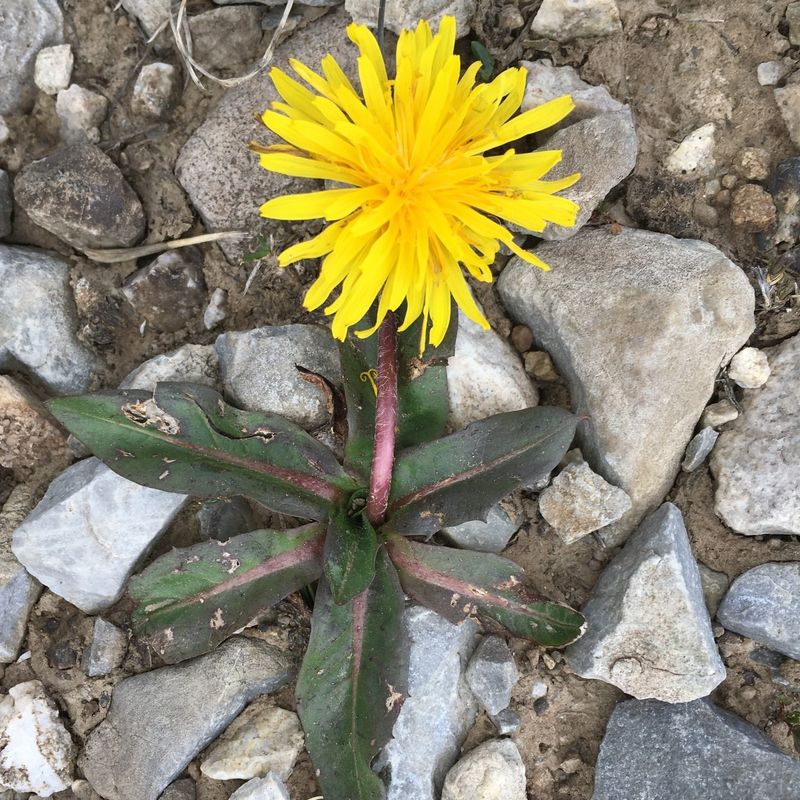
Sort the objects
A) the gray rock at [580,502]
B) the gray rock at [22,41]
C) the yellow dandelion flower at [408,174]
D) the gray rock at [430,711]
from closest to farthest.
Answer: the yellow dandelion flower at [408,174], the gray rock at [430,711], the gray rock at [580,502], the gray rock at [22,41]

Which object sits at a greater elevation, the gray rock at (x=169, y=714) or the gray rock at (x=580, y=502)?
the gray rock at (x=580, y=502)

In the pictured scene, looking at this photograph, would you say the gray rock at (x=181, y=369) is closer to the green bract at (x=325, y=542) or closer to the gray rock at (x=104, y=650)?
the green bract at (x=325, y=542)

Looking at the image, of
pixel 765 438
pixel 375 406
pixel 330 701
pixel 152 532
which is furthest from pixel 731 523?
pixel 152 532

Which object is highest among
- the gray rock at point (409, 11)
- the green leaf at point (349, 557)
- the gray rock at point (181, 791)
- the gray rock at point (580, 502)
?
the gray rock at point (409, 11)

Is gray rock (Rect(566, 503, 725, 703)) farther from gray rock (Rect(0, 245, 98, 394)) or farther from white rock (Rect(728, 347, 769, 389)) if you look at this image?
gray rock (Rect(0, 245, 98, 394))

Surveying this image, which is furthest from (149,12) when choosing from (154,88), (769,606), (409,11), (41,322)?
(769,606)

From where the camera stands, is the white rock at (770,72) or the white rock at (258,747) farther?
the white rock at (770,72)

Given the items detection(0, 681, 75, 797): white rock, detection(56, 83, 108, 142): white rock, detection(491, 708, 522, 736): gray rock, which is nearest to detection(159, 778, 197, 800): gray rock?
detection(0, 681, 75, 797): white rock

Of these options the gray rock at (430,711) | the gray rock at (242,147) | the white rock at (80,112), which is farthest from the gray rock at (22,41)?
the gray rock at (430,711)
